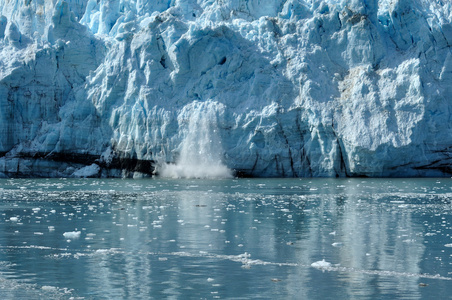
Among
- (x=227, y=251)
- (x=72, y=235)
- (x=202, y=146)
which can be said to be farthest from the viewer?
(x=202, y=146)

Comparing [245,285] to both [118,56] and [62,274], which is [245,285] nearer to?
[62,274]

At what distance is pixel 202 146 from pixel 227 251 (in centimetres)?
1923

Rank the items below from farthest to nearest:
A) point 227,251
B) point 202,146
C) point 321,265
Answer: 1. point 202,146
2. point 227,251
3. point 321,265

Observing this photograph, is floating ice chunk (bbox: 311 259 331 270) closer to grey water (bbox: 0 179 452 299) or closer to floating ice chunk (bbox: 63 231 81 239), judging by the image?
grey water (bbox: 0 179 452 299)

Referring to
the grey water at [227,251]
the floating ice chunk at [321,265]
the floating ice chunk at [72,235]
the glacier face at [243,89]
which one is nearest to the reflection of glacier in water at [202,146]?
the glacier face at [243,89]

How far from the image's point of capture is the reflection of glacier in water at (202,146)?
86.8ft

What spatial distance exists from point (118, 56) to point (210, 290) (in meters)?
23.3

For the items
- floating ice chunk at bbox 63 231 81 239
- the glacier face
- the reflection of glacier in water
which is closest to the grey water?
floating ice chunk at bbox 63 231 81 239

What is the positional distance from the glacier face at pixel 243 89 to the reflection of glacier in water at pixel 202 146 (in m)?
0.08

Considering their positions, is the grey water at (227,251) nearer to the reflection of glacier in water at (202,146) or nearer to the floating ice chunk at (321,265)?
the floating ice chunk at (321,265)

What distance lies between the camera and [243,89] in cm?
2659

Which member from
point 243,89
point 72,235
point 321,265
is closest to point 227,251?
point 321,265

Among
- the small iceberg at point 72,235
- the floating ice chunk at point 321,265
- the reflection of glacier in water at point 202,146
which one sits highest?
the reflection of glacier in water at point 202,146

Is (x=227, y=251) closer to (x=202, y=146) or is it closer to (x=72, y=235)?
(x=72, y=235)
